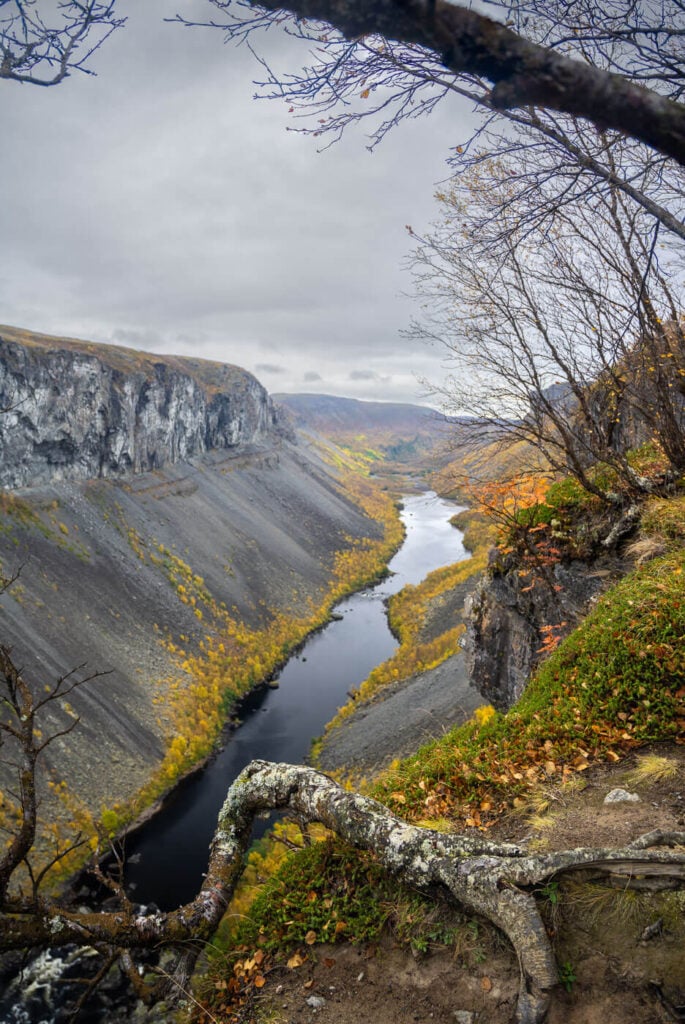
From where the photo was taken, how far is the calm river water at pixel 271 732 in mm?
21641

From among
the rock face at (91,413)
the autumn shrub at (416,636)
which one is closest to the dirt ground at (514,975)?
the autumn shrub at (416,636)

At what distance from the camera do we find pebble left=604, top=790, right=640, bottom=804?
5355mm

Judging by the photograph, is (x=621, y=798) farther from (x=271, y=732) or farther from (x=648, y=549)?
(x=271, y=732)

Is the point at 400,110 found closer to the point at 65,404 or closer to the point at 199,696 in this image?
the point at 199,696

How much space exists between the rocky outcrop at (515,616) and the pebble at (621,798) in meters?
5.24

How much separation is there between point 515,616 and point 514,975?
926 centimetres

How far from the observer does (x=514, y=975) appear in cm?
380

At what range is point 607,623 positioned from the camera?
25.1 feet

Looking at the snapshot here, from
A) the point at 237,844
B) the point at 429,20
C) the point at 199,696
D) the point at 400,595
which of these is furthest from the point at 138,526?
the point at 429,20

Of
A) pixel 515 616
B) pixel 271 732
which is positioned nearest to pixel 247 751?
pixel 271 732

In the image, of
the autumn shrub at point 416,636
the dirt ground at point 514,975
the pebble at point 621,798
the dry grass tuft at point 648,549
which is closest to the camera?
the dirt ground at point 514,975

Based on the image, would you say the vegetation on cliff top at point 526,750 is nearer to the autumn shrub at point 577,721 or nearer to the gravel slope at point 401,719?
the autumn shrub at point 577,721

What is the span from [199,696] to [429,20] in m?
36.9

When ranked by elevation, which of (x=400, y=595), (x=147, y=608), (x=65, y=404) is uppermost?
(x=65, y=404)
